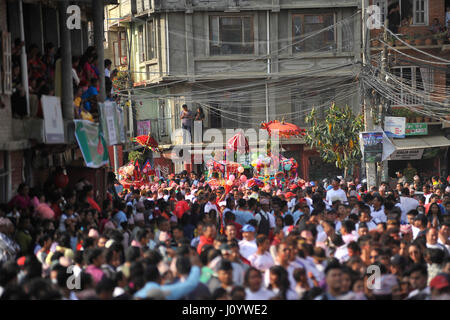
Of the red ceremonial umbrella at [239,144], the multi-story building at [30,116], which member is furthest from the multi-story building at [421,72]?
the multi-story building at [30,116]

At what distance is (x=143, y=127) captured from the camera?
35.0 meters

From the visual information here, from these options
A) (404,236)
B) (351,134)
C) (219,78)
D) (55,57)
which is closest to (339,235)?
(404,236)

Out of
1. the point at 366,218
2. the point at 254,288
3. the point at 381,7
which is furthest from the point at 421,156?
the point at 254,288

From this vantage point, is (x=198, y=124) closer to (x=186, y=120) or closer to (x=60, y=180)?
(x=186, y=120)

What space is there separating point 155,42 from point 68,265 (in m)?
24.5

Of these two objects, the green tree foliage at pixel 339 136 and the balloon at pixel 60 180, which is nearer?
the balloon at pixel 60 180

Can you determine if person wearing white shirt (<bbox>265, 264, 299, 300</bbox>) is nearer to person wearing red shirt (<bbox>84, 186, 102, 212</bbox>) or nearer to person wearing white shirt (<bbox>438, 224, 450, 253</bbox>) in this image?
person wearing white shirt (<bbox>438, 224, 450, 253</bbox>)

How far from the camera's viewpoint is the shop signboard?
32.2 meters

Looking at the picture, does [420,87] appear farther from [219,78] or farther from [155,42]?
[155,42]

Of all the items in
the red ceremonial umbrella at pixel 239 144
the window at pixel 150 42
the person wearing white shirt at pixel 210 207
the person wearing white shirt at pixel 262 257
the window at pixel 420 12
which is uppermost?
the window at pixel 420 12

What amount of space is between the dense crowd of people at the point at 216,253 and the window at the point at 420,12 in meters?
19.4

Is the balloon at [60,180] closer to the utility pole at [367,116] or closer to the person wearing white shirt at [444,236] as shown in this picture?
the person wearing white shirt at [444,236]

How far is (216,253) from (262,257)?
823mm

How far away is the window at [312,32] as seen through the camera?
3262 cm
